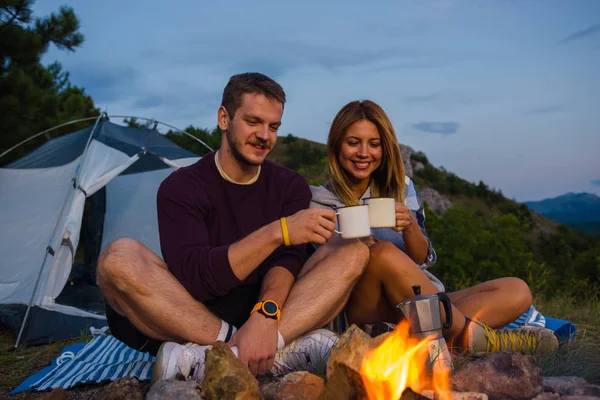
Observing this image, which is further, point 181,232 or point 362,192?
point 362,192

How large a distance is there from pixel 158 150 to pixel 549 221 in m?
23.6

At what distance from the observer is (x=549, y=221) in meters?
26.3

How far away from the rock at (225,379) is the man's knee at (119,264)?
2.16ft

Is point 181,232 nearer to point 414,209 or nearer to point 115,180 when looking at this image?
point 414,209

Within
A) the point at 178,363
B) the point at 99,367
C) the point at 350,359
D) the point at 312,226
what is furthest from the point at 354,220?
the point at 99,367

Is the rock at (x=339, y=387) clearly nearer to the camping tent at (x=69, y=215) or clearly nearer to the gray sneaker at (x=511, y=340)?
the gray sneaker at (x=511, y=340)

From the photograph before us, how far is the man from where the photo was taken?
2.55 metres

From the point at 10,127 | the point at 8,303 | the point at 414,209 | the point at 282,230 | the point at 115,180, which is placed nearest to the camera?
the point at 282,230

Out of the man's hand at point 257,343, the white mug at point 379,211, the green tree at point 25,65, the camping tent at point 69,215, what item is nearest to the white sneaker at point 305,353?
the man's hand at point 257,343

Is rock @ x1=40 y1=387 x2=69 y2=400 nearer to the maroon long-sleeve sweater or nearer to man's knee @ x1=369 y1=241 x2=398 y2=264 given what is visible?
the maroon long-sleeve sweater

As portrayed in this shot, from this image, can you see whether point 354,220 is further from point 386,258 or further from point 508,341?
point 508,341

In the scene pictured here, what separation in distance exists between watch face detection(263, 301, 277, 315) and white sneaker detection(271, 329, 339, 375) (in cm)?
26

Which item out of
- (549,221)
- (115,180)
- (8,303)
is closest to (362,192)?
(8,303)

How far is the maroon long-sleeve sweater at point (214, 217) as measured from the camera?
262cm
